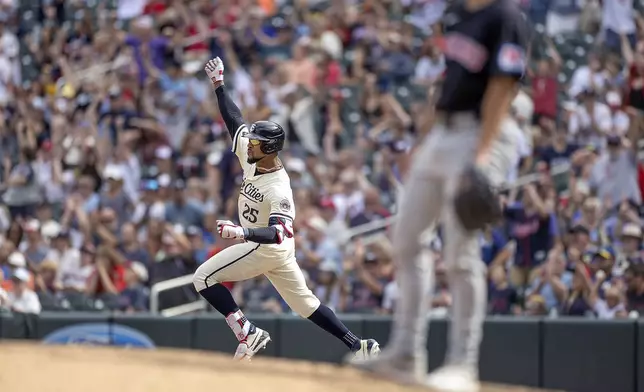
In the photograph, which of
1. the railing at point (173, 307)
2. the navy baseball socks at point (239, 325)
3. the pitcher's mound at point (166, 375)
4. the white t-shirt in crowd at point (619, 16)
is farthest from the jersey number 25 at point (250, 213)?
the white t-shirt in crowd at point (619, 16)

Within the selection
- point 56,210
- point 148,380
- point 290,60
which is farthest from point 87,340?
point 148,380

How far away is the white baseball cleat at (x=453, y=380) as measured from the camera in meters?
5.71

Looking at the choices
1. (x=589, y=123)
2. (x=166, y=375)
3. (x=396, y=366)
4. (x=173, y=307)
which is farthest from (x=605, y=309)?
(x=166, y=375)

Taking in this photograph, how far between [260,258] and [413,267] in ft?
9.09

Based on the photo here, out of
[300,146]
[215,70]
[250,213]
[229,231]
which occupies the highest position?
[300,146]

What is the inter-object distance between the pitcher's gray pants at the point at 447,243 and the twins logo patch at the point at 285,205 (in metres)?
2.43

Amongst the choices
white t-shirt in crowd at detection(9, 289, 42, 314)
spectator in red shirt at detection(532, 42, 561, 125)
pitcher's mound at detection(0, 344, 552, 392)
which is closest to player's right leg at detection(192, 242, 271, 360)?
pitcher's mound at detection(0, 344, 552, 392)

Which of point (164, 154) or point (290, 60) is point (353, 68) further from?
point (164, 154)

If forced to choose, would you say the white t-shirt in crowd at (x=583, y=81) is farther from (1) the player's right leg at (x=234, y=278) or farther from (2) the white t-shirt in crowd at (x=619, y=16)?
(1) the player's right leg at (x=234, y=278)

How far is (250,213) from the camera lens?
8.83m

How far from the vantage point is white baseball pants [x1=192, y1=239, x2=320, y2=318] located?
876 centimetres

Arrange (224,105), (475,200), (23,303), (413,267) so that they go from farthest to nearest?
A: 1. (23,303)
2. (224,105)
3. (413,267)
4. (475,200)

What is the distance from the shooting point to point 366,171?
49.9 ft

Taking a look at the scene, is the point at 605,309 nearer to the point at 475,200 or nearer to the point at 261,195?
the point at 261,195
